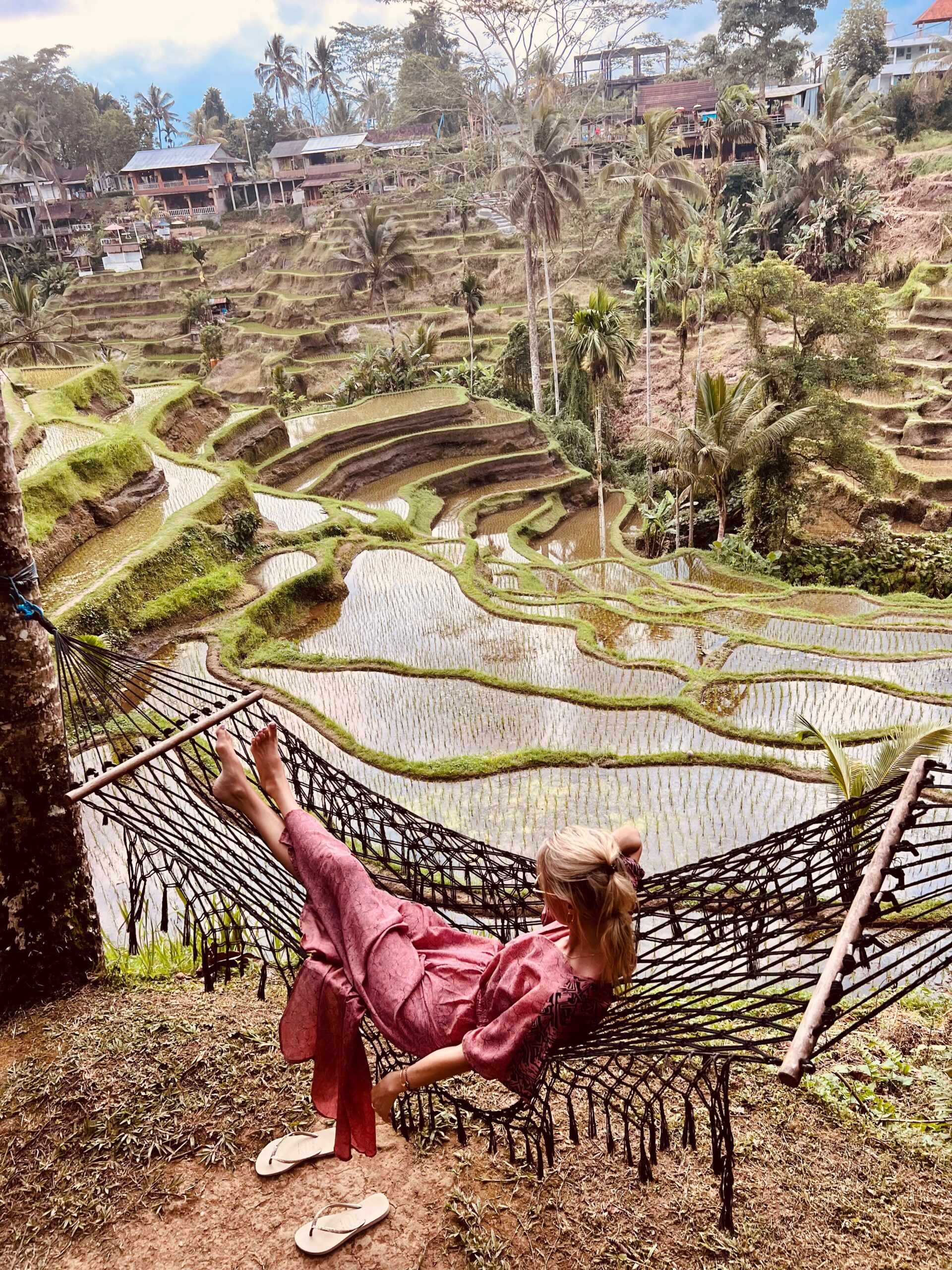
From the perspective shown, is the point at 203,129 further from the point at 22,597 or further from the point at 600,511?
the point at 22,597

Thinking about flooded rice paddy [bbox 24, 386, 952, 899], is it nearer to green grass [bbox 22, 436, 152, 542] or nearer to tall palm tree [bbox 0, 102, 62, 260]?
green grass [bbox 22, 436, 152, 542]

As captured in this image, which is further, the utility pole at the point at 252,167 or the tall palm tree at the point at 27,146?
the utility pole at the point at 252,167

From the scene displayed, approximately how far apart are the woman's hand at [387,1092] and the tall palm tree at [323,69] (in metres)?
48.4

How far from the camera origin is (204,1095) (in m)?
2.27

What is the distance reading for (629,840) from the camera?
186 centimetres

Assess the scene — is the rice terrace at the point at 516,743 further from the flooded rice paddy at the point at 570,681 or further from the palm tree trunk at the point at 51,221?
the palm tree trunk at the point at 51,221

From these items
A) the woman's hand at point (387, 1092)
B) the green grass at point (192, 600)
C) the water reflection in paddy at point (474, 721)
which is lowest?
the water reflection in paddy at point (474, 721)

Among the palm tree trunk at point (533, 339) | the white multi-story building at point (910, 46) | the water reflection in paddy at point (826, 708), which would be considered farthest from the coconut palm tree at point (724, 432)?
the white multi-story building at point (910, 46)

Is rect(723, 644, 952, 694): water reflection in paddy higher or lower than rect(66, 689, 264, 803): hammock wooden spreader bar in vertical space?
lower

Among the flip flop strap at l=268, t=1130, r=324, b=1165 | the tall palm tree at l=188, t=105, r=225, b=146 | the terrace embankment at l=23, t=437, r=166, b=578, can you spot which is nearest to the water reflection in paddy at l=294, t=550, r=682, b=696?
the terrace embankment at l=23, t=437, r=166, b=578

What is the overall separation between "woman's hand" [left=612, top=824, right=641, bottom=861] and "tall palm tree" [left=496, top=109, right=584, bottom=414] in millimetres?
17014

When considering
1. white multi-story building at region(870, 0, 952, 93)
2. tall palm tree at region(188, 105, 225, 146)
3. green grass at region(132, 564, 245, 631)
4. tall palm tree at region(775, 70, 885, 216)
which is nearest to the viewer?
green grass at region(132, 564, 245, 631)

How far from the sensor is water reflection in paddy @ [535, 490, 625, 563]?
13000 mm

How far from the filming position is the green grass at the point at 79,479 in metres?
8.34
